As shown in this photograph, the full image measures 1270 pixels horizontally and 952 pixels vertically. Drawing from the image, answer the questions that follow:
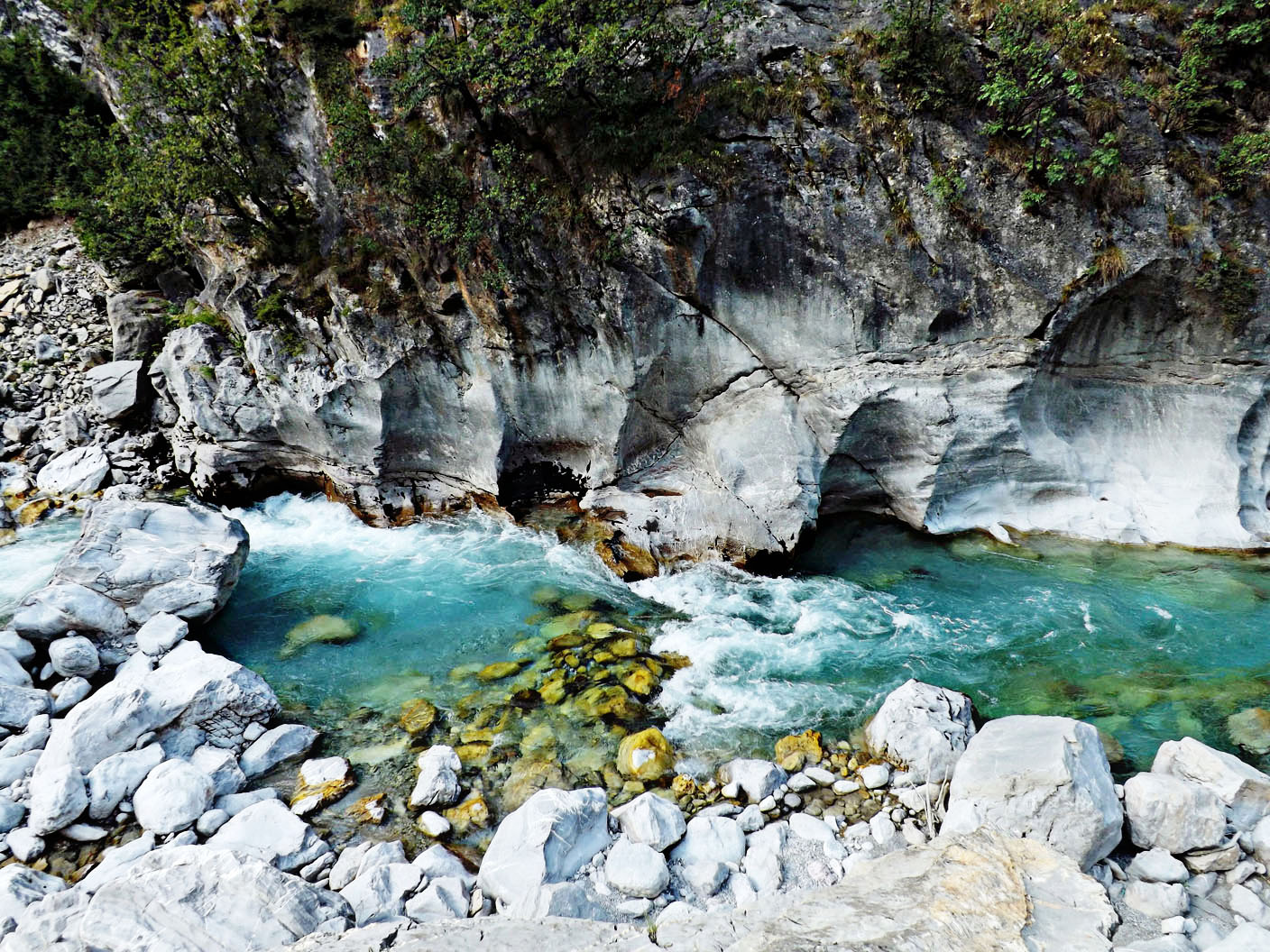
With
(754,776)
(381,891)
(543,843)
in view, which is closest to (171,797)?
(381,891)

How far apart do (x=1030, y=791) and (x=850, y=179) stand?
386 inches

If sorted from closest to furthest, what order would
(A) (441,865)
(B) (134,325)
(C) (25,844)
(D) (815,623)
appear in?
(A) (441,865) → (C) (25,844) → (D) (815,623) → (B) (134,325)

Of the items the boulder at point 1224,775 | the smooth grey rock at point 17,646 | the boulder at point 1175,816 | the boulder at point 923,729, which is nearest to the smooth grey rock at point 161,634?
the smooth grey rock at point 17,646

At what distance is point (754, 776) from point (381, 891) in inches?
153

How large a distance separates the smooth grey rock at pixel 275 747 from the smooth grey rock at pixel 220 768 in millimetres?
119

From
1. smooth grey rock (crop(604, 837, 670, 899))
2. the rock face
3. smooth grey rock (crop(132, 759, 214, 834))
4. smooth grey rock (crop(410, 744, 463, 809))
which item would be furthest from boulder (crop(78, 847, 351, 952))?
the rock face

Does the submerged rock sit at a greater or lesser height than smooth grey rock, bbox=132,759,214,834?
greater

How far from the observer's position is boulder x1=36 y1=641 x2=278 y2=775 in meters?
6.87

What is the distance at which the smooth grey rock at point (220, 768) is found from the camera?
22.5ft

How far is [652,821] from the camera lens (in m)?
6.01

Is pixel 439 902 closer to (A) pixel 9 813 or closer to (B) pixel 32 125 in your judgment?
(A) pixel 9 813

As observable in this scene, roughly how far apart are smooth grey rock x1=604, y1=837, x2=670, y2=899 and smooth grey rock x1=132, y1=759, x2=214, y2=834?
455 cm

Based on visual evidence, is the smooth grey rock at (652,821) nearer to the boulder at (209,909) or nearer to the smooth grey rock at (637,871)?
the smooth grey rock at (637,871)

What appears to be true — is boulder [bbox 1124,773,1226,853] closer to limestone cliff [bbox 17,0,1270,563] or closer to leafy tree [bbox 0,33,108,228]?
limestone cliff [bbox 17,0,1270,563]
